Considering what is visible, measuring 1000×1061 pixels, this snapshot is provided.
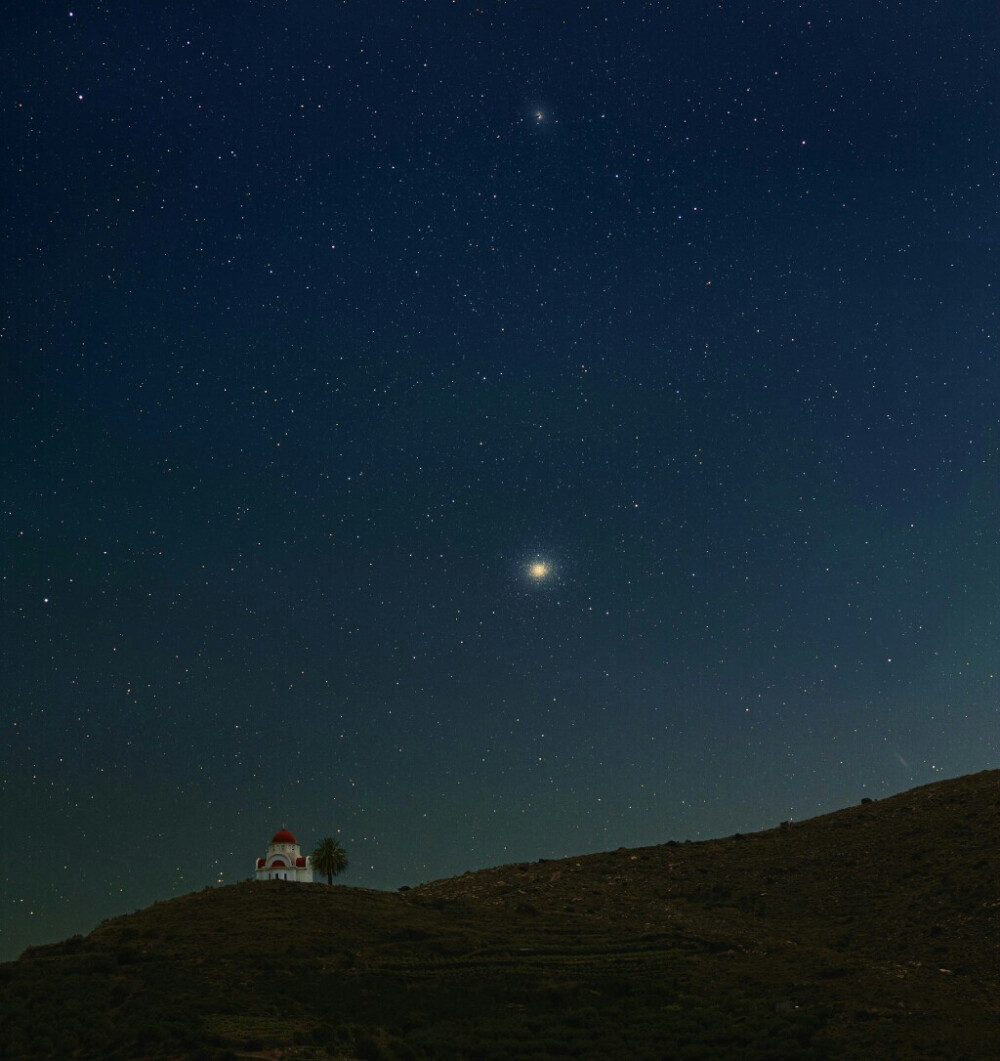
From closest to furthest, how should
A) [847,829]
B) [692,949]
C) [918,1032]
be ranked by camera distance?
[918,1032] → [692,949] → [847,829]

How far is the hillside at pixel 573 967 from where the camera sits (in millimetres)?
32750

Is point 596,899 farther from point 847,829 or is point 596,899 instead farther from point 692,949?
point 847,829

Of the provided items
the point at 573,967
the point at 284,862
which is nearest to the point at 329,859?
the point at 284,862

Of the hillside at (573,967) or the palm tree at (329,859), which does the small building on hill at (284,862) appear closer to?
the palm tree at (329,859)

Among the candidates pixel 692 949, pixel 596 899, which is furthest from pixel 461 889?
pixel 692 949

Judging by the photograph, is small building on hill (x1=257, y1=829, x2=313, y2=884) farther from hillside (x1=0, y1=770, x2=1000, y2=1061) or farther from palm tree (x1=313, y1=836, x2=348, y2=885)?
hillside (x1=0, y1=770, x2=1000, y2=1061)

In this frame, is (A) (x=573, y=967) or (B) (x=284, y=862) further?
(B) (x=284, y=862)

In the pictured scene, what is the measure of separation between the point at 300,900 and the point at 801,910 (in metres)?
29.3

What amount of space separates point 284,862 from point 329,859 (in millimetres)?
12343

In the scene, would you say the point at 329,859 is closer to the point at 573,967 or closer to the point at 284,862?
the point at 284,862

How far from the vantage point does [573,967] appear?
4328cm

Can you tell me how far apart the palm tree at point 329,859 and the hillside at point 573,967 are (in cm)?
1049

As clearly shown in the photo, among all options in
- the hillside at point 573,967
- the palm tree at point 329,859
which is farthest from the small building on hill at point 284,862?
the hillside at point 573,967

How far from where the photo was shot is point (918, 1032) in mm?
32219
